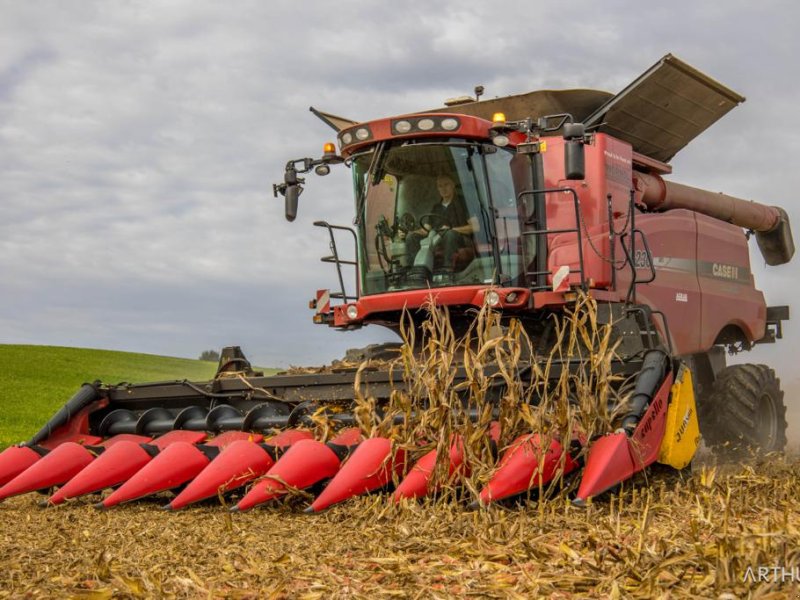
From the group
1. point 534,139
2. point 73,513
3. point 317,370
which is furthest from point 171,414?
point 534,139

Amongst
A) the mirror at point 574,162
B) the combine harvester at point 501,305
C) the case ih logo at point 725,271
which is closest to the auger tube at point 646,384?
the combine harvester at point 501,305

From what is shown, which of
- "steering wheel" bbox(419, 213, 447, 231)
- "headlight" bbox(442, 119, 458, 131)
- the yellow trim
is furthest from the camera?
"steering wheel" bbox(419, 213, 447, 231)

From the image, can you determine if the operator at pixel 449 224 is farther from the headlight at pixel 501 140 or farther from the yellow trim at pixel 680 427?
the yellow trim at pixel 680 427

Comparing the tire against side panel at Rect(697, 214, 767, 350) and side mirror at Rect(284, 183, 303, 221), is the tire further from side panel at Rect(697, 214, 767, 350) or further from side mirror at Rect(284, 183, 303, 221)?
side mirror at Rect(284, 183, 303, 221)

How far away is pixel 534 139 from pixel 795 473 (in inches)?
111

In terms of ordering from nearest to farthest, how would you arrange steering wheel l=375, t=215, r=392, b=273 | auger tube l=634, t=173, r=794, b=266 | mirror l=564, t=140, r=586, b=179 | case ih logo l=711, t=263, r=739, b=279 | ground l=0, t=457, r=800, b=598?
1. ground l=0, t=457, r=800, b=598
2. mirror l=564, t=140, r=586, b=179
3. steering wheel l=375, t=215, r=392, b=273
4. auger tube l=634, t=173, r=794, b=266
5. case ih logo l=711, t=263, r=739, b=279

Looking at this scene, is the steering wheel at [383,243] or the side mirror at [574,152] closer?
the side mirror at [574,152]

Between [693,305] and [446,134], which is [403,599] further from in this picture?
[693,305]

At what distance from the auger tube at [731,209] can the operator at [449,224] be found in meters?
2.07

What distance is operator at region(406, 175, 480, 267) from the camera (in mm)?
7043

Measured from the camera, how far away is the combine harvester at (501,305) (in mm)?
5074

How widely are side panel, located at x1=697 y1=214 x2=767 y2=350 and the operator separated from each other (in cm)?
277

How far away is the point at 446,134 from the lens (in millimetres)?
7020

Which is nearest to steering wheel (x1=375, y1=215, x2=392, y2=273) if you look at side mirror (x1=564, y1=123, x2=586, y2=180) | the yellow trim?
side mirror (x1=564, y1=123, x2=586, y2=180)
